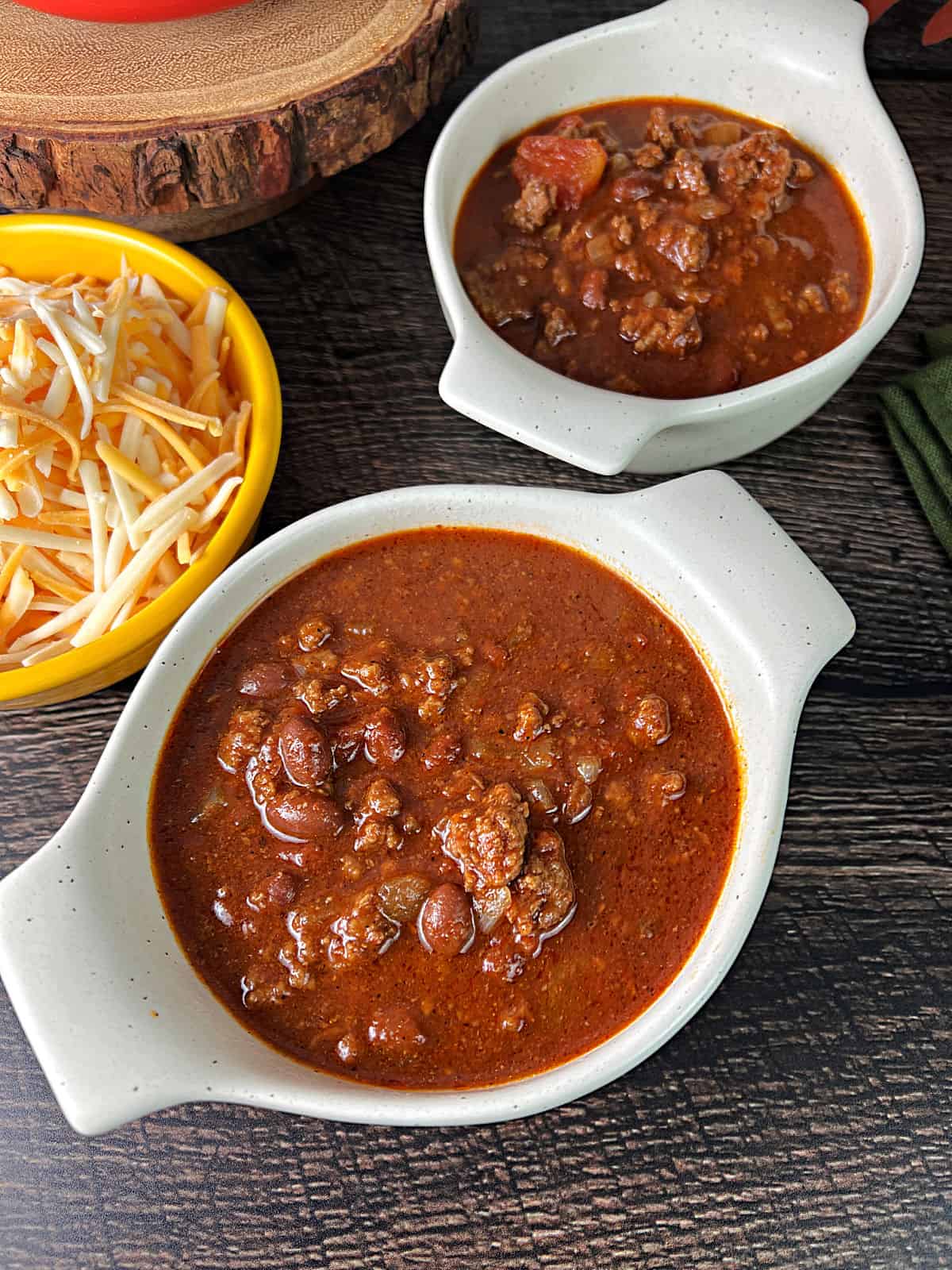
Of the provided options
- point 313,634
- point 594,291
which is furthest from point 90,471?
point 594,291

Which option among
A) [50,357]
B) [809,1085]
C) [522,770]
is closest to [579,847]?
[522,770]

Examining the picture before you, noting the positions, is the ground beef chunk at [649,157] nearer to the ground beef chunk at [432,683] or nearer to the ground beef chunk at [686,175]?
the ground beef chunk at [686,175]

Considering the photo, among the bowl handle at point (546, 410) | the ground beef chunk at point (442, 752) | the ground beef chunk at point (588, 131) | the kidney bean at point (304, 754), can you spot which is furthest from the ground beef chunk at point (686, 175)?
the kidney bean at point (304, 754)

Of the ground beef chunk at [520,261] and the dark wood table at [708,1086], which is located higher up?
the ground beef chunk at [520,261]

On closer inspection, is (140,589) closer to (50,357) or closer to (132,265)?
(50,357)

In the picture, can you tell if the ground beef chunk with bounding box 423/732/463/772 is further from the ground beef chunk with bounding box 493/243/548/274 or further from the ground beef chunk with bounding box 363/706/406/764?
the ground beef chunk with bounding box 493/243/548/274

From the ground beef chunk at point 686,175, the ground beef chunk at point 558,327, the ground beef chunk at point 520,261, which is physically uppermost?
the ground beef chunk at point 686,175

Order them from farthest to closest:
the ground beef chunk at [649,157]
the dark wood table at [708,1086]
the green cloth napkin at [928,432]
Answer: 1. the ground beef chunk at [649,157]
2. the green cloth napkin at [928,432]
3. the dark wood table at [708,1086]
